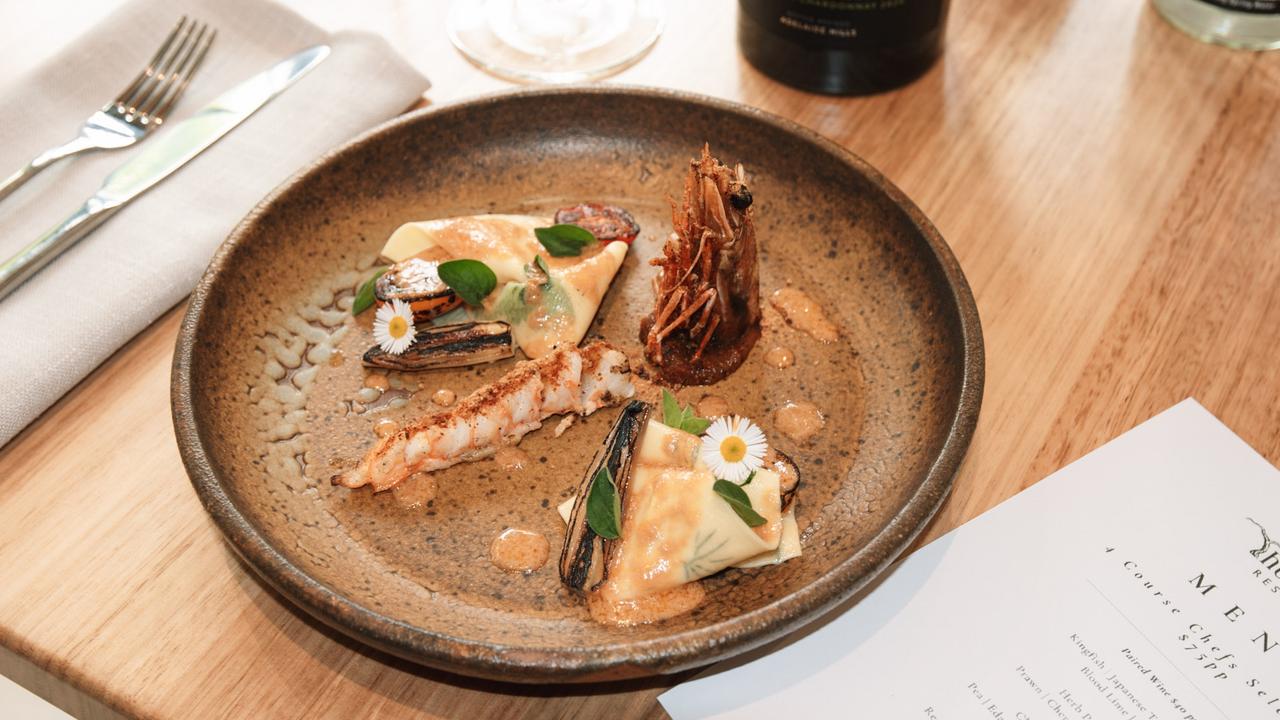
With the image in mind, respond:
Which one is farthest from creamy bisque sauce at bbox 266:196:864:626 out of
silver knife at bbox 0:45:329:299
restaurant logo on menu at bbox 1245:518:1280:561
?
restaurant logo on menu at bbox 1245:518:1280:561

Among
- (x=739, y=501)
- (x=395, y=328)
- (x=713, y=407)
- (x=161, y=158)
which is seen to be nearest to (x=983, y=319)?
(x=713, y=407)

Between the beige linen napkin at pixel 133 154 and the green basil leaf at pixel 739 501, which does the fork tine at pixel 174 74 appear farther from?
the green basil leaf at pixel 739 501

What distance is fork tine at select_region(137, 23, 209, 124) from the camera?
1.55m

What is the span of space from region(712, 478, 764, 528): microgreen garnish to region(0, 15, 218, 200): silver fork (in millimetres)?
1004

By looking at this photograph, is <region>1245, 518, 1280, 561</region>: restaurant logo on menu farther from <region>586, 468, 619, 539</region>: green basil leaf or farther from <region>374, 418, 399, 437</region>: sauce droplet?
<region>374, 418, 399, 437</region>: sauce droplet

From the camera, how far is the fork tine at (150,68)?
1551 mm

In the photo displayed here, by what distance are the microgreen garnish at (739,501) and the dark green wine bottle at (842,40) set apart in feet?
2.50

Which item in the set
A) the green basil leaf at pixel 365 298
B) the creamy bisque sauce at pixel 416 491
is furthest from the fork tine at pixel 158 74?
the creamy bisque sauce at pixel 416 491

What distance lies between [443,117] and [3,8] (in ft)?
3.02

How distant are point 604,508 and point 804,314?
0.40 meters

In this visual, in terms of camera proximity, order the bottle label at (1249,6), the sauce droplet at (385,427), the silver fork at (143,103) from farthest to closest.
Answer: the bottle label at (1249,6), the silver fork at (143,103), the sauce droplet at (385,427)

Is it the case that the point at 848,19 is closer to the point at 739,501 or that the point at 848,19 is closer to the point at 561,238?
the point at 561,238

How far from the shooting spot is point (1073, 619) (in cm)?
106

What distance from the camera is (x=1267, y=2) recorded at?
1636 mm
